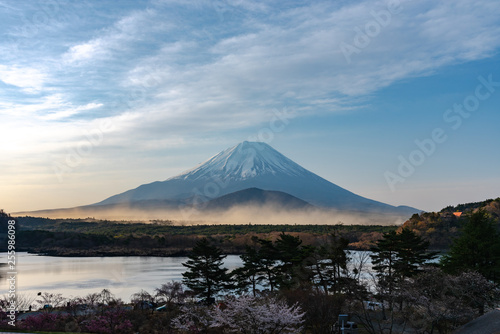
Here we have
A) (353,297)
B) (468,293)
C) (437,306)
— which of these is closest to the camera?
(437,306)

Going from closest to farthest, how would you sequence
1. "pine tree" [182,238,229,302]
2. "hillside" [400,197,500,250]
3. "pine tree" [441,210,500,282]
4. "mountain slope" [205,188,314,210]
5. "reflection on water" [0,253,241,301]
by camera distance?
"pine tree" [441,210,500,282], "pine tree" [182,238,229,302], "reflection on water" [0,253,241,301], "hillside" [400,197,500,250], "mountain slope" [205,188,314,210]

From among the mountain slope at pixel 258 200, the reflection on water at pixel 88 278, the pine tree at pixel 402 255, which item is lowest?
the reflection on water at pixel 88 278

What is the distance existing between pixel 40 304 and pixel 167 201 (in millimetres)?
140002

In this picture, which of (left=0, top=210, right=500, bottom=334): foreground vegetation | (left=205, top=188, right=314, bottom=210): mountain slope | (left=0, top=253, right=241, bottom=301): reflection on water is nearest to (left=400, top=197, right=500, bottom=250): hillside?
(left=0, top=253, right=241, bottom=301): reflection on water

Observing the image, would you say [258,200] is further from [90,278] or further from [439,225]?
[90,278]

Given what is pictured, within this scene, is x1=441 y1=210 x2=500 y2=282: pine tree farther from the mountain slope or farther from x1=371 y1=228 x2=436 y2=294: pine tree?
the mountain slope

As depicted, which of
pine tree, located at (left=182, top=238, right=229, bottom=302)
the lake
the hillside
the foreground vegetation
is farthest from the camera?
the hillside

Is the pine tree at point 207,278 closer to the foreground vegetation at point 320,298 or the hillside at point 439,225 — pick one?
the foreground vegetation at point 320,298

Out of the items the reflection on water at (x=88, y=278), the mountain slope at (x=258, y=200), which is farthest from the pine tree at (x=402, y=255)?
the mountain slope at (x=258, y=200)

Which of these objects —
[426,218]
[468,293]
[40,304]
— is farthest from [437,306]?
[426,218]

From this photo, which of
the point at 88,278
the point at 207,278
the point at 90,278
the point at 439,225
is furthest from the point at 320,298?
the point at 439,225

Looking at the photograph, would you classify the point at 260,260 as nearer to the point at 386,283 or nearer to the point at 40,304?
the point at 386,283

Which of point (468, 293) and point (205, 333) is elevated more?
point (468, 293)

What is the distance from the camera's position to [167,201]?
165125 mm
